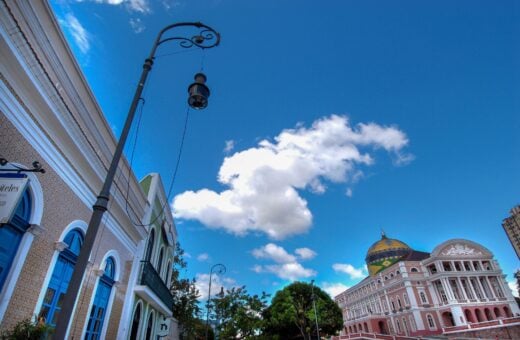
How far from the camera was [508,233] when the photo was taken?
187ft

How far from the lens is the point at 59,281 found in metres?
6.75

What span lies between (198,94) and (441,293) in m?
51.8

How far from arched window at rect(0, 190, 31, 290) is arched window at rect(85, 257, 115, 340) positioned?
376 cm

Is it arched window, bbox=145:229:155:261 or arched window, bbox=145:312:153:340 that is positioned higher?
arched window, bbox=145:229:155:261

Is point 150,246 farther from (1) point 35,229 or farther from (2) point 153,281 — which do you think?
(1) point 35,229

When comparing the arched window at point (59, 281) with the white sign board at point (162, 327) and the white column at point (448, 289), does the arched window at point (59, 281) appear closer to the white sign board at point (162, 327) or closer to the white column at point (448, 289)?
the white sign board at point (162, 327)

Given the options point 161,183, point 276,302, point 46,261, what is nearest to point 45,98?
point 46,261

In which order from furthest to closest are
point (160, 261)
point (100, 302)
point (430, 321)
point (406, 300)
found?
point (406, 300), point (430, 321), point (160, 261), point (100, 302)

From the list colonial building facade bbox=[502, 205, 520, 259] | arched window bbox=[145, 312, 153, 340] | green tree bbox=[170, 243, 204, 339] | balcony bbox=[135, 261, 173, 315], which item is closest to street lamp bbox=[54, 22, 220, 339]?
balcony bbox=[135, 261, 173, 315]

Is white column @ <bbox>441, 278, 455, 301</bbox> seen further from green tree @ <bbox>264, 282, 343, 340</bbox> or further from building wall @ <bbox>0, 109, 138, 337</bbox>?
building wall @ <bbox>0, 109, 138, 337</bbox>

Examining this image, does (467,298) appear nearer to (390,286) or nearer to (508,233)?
(390,286)

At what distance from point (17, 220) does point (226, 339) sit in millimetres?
27633

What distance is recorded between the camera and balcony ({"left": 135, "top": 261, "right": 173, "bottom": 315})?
445 inches

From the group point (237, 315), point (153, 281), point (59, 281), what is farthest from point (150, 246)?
point (237, 315)
